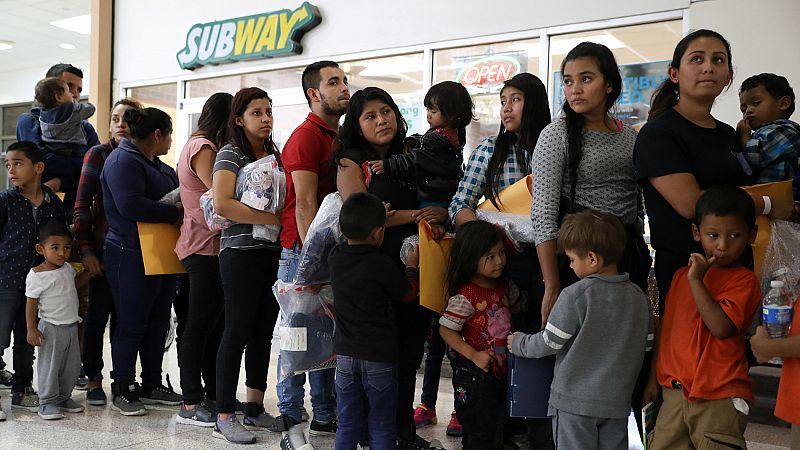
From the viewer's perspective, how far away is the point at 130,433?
3.35 m

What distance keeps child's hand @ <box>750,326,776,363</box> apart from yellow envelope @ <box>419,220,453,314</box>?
1.07 metres

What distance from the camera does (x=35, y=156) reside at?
3828 millimetres

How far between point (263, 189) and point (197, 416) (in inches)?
45.2

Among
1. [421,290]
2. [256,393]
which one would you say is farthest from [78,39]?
[421,290]

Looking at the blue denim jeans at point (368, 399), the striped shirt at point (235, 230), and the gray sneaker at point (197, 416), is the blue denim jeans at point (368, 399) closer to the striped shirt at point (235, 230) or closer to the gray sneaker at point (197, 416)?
the striped shirt at point (235, 230)

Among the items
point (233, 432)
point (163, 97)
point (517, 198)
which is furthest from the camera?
point (163, 97)

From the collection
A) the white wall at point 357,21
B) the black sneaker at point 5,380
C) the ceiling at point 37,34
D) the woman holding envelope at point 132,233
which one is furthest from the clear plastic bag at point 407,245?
the ceiling at point 37,34

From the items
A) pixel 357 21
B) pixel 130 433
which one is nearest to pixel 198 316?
pixel 130 433

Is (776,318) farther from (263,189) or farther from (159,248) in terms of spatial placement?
(159,248)

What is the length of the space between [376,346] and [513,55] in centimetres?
405

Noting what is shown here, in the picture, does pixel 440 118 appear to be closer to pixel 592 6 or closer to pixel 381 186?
pixel 381 186

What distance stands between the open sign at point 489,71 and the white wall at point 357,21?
231mm

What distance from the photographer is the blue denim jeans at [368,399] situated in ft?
8.68

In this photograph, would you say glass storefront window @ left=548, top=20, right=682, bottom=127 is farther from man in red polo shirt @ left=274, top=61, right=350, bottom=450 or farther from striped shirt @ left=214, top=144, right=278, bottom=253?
striped shirt @ left=214, top=144, right=278, bottom=253
